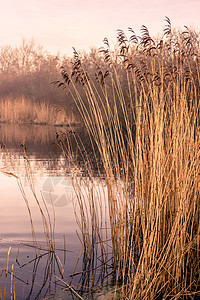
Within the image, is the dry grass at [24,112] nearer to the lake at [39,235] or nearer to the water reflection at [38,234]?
the water reflection at [38,234]

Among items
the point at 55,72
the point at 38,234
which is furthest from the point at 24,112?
the point at 38,234

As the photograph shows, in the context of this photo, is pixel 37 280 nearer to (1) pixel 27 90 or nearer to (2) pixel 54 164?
(2) pixel 54 164

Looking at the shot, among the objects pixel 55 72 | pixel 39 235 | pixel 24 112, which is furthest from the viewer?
pixel 55 72

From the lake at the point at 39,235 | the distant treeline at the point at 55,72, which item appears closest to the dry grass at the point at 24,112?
the distant treeline at the point at 55,72

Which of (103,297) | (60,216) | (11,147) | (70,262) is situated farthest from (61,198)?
(11,147)

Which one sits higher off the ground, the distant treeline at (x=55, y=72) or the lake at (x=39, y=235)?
the distant treeline at (x=55, y=72)

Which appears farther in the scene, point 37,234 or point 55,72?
point 55,72

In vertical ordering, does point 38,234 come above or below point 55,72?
below

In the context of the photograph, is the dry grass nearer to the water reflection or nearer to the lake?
the water reflection

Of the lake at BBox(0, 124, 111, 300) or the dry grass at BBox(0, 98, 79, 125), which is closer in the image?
the lake at BBox(0, 124, 111, 300)

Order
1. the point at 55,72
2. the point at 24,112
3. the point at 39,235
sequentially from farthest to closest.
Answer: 1. the point at 55,72
2. the point at 24,112
3. the point at 39,235

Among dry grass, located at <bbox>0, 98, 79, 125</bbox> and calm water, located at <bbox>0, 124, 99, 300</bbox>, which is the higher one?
dry grass, located at <bbox>0, 98, 79, 125</bbox>

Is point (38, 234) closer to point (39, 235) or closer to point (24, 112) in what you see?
point (39, 235)

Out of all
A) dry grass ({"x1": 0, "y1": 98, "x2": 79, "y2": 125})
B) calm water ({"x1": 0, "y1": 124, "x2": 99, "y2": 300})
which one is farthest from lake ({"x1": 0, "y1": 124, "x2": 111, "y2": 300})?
dry grass ({"x1": 0, "y1": 98, "x2": 79, "y2": 125})
